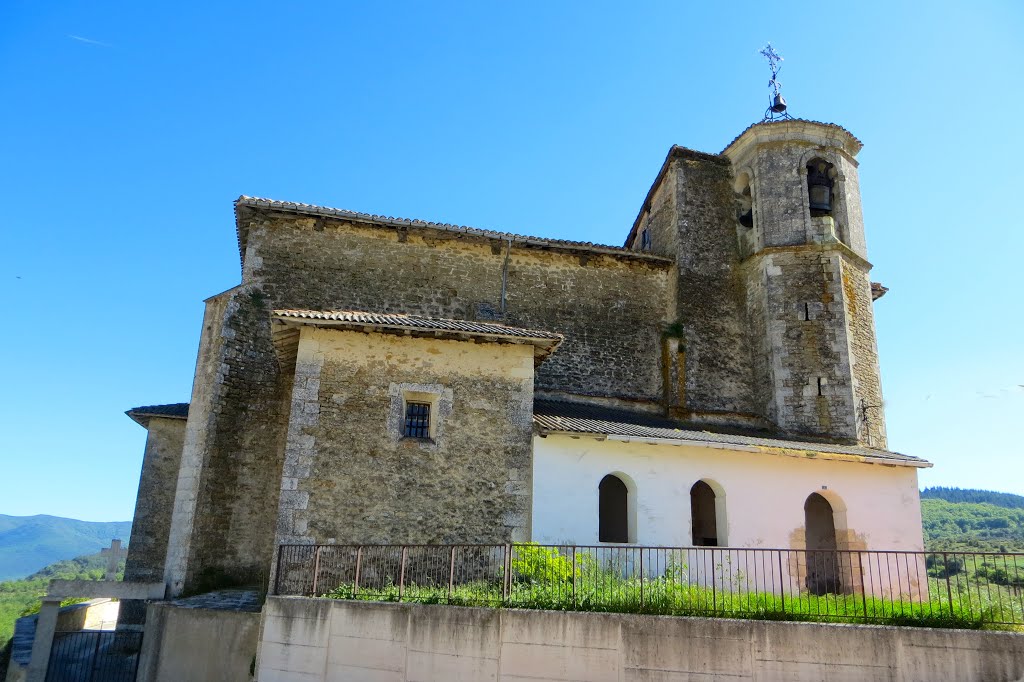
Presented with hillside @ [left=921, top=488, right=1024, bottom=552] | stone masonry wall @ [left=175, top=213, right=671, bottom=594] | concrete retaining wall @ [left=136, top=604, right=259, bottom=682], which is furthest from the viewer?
hillside @ [left=921, top=488, right=1024, bottom=552]

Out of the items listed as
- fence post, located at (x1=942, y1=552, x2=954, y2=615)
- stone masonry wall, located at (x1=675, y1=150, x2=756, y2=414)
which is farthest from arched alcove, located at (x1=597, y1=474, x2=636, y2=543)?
fence post, located at (x1=942, y1=552, x2=954, y2=615)

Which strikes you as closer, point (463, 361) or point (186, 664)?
point (186, 664)

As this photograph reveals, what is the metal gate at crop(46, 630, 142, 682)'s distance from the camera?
15.0 m

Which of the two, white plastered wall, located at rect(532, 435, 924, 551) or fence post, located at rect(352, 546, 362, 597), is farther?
white plastered wall, located at rect(532, 435, 924, 551)

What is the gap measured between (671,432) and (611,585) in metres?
5.29

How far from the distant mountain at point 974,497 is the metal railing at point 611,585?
5336 centimetres

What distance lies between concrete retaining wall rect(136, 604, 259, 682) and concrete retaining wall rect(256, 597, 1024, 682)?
164 centimetres

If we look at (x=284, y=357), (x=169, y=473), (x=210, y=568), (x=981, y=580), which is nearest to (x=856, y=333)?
(x=981, y=580)

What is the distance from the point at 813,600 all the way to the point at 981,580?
206 cm

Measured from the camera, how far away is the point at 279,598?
1078 centimetres

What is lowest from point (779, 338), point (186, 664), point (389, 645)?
point (186, 664)

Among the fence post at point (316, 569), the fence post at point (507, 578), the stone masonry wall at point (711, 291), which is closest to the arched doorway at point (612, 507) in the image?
the stone masonry wall at point (711, 291)

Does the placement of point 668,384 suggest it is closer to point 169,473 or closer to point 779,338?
point 779,338

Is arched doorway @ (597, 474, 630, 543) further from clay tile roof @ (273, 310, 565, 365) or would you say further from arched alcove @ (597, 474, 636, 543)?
clay tile roof @ (273, 310, 565, 365)
